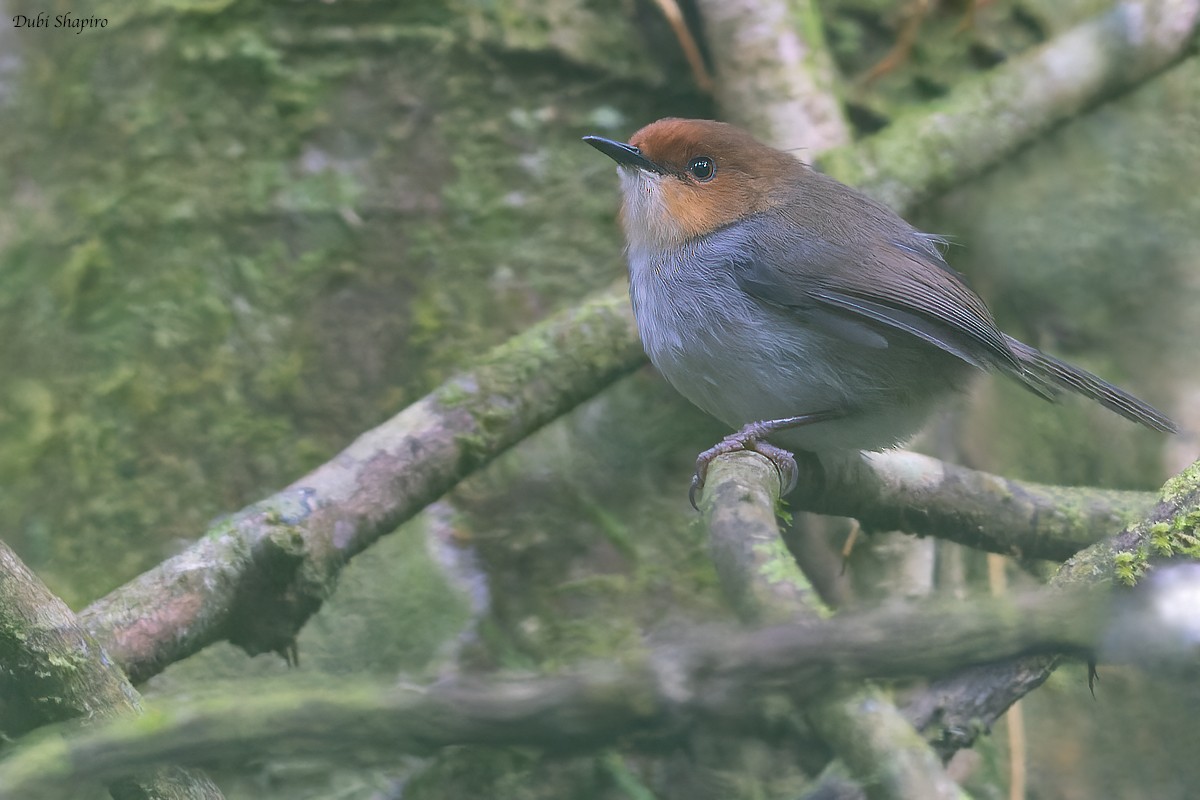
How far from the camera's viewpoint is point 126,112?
12.2 feet

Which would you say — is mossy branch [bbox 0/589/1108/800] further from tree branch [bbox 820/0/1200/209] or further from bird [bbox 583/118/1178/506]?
tree branch [bbox 820/0/1200/209]

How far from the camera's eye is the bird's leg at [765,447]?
8.52 feet

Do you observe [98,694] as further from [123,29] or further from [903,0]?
[903,0]

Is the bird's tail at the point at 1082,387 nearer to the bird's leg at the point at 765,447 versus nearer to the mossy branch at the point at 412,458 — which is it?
the bird's leg at the point at 765,447

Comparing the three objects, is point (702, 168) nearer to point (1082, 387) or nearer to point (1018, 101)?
point (1082, 387)

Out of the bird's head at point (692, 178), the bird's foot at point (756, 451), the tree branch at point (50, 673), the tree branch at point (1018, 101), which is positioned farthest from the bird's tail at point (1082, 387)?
the tree branch at point (50, 673)

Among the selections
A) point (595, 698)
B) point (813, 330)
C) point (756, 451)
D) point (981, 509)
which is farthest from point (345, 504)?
point (595, 698)

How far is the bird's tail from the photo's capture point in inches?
111

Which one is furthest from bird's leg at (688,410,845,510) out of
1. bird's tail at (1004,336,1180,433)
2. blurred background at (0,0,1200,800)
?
blurred background at (0,0,1200,800)

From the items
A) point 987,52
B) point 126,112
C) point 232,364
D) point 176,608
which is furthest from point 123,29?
point 987,52

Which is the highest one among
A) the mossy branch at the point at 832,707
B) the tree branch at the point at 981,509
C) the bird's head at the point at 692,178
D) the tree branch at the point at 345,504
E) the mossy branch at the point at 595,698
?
the mossy branch at the point at 595,698

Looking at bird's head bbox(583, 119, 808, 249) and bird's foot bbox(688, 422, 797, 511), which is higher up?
bird's head bbox(583, 119, 808, 249)

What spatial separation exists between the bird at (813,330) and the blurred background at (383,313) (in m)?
0.87

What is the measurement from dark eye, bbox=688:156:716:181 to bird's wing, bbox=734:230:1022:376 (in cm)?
38
